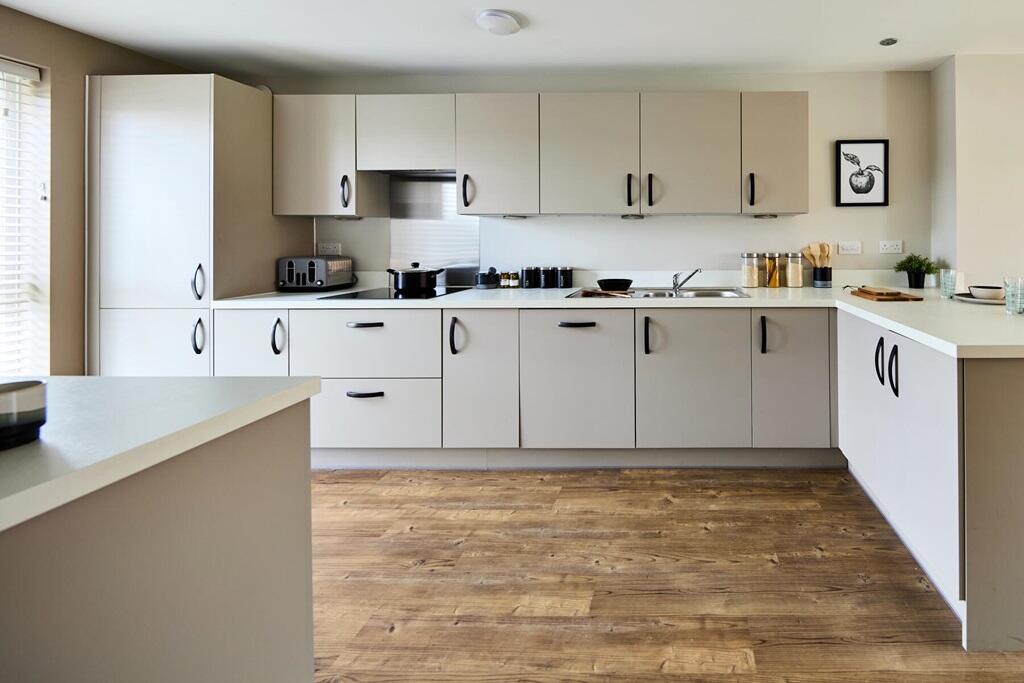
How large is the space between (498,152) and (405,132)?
0.51m

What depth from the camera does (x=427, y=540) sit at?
2738 mm

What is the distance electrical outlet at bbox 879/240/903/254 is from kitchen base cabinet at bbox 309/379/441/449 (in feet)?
8.75

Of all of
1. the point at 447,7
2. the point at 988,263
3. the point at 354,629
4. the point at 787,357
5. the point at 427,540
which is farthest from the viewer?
the point at 988,263

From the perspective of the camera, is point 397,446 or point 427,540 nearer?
point 427,540

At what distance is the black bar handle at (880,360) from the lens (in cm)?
253

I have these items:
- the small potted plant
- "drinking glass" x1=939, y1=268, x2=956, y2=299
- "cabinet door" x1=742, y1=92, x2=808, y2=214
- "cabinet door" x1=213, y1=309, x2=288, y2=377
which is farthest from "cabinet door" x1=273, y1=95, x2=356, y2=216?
the small potted plant

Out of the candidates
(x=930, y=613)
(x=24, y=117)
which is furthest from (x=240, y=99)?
(x=930, y=613)

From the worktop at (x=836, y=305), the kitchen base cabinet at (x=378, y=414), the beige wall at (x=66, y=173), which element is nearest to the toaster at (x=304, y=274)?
the worktop at (x=836, y=305)

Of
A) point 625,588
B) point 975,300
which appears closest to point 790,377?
point 975,300

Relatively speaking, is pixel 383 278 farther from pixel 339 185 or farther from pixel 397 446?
pixel 397 446

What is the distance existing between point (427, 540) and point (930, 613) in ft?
5.38

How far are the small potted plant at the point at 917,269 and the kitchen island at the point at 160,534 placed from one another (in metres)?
3.66

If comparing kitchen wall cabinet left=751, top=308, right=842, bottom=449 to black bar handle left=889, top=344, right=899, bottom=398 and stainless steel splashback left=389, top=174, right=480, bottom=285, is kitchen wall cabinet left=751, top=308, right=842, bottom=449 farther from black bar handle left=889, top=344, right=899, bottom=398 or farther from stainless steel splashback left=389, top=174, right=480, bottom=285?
stainless steel splashback left=389, top=174, right=480, bottom=285

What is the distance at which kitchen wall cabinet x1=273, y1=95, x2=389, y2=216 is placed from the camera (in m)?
3.97
